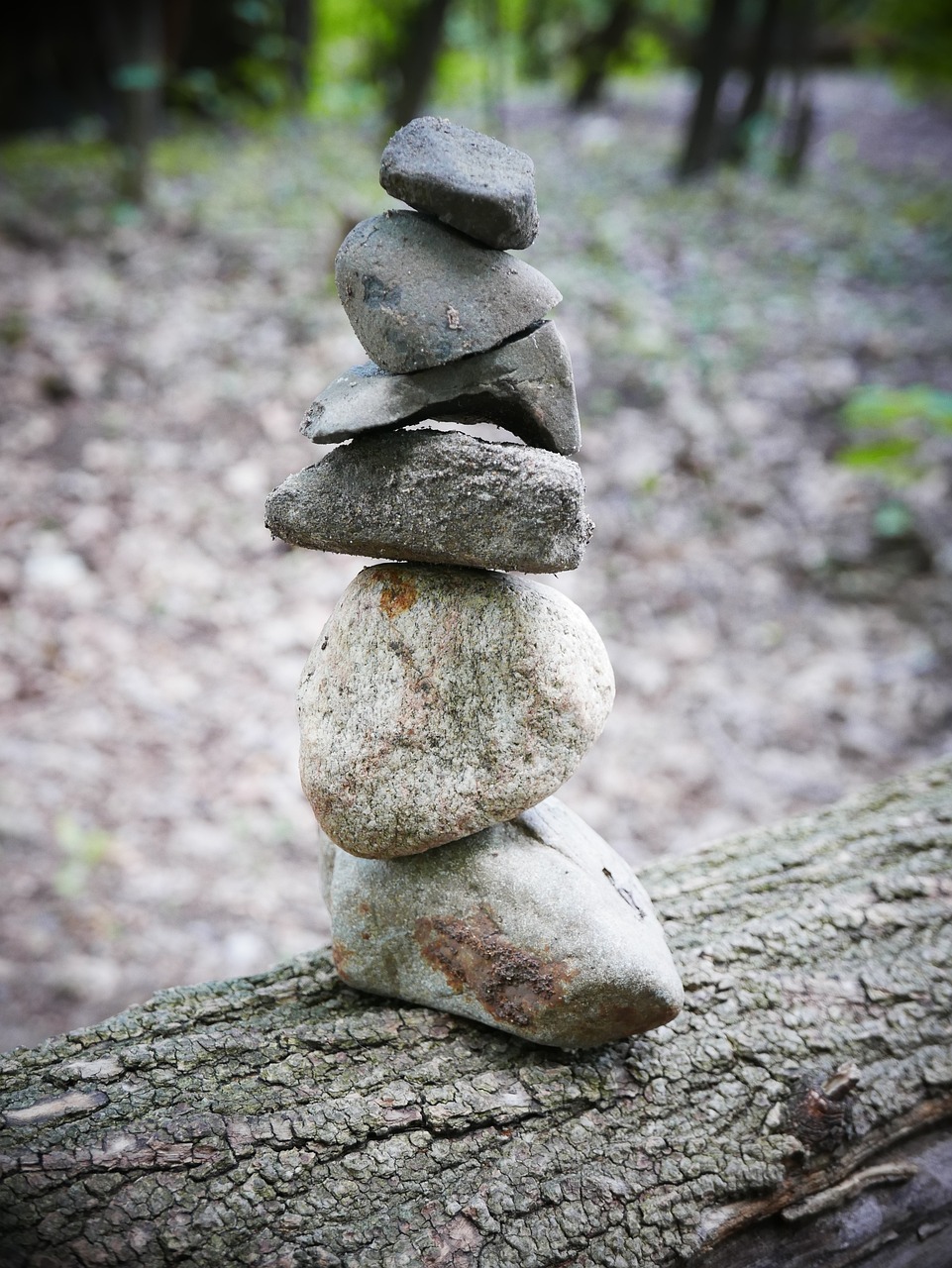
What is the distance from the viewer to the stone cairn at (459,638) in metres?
1.72

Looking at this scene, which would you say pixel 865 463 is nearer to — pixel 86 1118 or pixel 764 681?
pixel 764 681

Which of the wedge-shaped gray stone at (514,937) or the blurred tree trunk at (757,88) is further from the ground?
the blurred tree trunk at (757,88)

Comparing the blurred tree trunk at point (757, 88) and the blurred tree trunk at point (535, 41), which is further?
the blurred tree trunk at point (535, 41)

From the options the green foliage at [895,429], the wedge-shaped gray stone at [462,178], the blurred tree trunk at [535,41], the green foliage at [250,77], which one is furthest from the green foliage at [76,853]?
the blurred tree trunk at [535,41]

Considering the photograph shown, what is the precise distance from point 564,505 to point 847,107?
12.9m

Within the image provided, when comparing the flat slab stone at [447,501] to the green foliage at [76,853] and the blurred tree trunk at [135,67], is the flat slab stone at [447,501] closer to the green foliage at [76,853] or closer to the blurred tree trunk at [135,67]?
the green foliage at [76,853]

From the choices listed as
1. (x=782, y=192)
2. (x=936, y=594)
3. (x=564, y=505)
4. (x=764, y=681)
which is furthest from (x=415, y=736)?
(x=782, y=192)

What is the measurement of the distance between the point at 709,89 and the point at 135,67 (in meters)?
4.89

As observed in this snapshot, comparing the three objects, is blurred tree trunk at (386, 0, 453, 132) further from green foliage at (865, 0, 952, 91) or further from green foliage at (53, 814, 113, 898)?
green foliage at (865, 0, 952, 91)

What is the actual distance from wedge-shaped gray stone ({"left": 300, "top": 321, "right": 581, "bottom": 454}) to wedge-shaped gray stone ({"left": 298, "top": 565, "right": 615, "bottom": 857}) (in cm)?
32

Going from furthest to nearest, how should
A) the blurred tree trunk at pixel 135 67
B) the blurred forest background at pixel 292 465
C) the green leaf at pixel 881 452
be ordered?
the blurred tree trunk at pixel 135 67 → the green leaf at pixel 881 452 → the blurred forest background at pixel 292 465

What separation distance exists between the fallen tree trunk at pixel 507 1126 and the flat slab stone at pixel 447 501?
102cm

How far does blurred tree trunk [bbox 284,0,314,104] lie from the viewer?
9094 mm

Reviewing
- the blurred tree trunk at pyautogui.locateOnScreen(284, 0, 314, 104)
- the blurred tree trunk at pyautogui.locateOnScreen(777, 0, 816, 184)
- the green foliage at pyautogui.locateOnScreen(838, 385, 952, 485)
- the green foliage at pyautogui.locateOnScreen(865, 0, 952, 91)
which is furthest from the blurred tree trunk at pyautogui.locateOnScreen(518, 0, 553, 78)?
the green foliage at pyautogui.locateOnScreen(838, 385, 952, 485)
